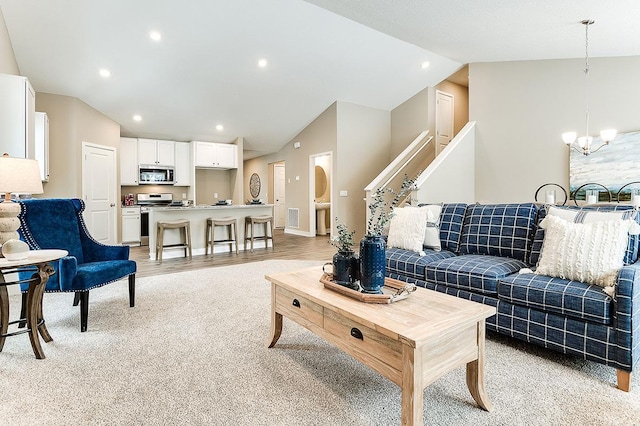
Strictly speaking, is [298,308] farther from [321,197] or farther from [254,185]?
[254,185]

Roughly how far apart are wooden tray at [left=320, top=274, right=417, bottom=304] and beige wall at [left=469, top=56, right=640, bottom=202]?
15.8 feet

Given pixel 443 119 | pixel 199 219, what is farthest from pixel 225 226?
pixel 443 119

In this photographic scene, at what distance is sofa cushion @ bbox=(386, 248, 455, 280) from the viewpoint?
2.80 meters

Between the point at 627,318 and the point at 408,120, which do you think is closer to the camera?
the point at 627,318

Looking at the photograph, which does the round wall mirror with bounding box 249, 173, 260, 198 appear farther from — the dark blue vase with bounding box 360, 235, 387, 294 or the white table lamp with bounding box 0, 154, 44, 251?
the dark blue vase with bounding box 360, 235, 387, 294

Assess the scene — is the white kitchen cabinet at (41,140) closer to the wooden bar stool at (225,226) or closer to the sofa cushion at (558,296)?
the wooden bar stool at (225,226)

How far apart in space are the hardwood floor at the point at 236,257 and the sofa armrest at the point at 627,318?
379cm

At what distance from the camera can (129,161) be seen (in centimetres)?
726

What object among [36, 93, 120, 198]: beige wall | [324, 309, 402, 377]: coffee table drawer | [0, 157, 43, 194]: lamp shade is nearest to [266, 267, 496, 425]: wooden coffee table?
[324, 309, 402, 377]: coffee table drawer

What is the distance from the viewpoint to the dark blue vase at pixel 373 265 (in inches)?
69.3

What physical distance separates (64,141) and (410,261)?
605 cm

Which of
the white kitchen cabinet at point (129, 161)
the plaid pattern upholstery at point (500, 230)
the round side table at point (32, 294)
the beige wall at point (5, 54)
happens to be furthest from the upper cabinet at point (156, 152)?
the plaid pattern upholstery at point (500, 230)

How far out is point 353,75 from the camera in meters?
6.21

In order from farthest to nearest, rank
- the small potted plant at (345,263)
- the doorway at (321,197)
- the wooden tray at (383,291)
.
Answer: the doorway at (321,197)
the small potted plant at (345,263)
the wooden tray at (383,291)
